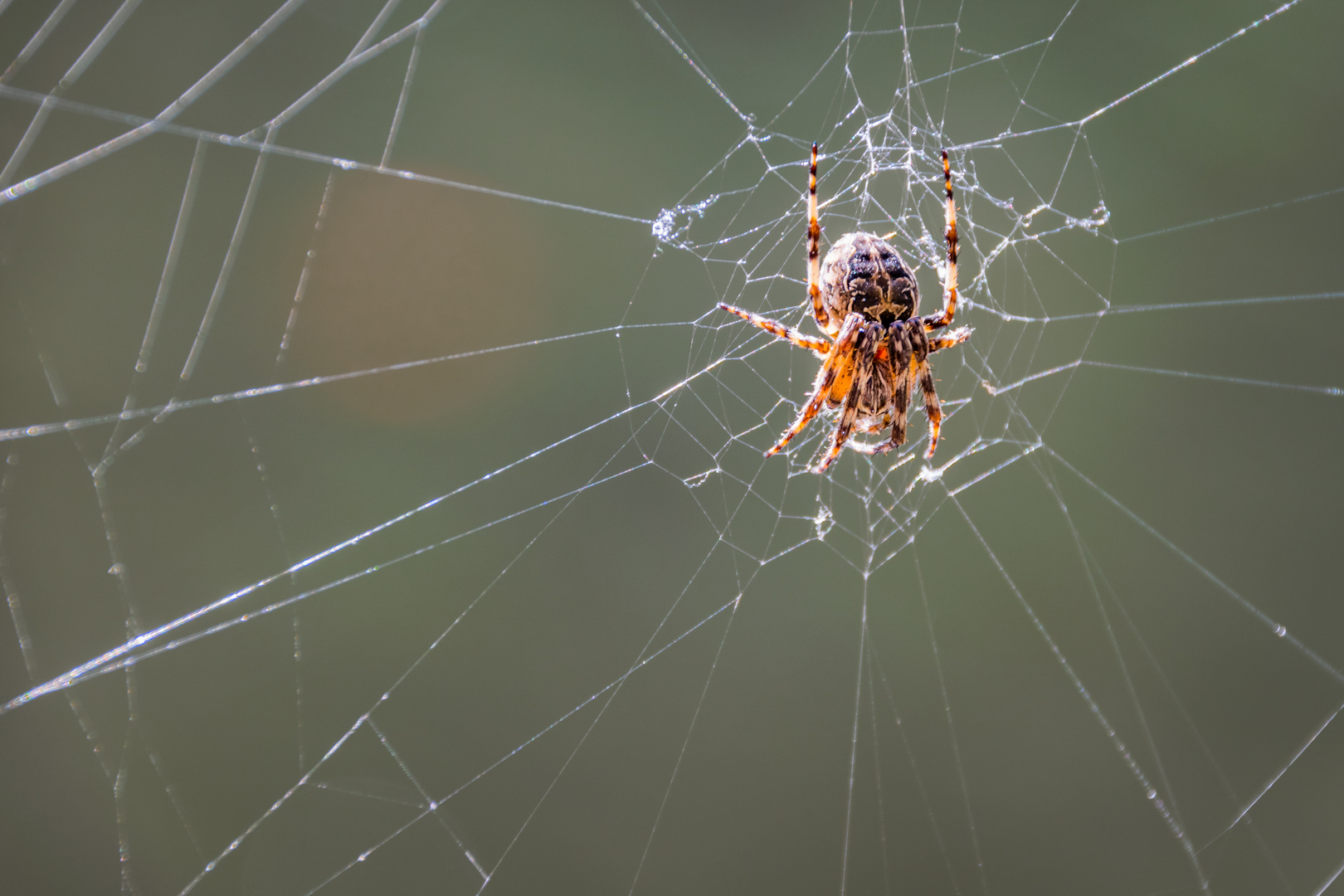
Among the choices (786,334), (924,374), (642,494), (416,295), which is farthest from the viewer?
(642,494)

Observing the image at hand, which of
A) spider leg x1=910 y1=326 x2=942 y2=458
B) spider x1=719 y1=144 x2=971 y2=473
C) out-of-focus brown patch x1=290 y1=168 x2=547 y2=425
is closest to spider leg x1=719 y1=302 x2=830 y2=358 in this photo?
spider x1=719 y1=144 x2=971 y2=473

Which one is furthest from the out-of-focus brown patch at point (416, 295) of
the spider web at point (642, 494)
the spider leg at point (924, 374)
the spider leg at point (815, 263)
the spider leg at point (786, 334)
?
the spider leg at point (924, 374)

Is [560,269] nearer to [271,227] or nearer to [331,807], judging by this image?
[271,227]

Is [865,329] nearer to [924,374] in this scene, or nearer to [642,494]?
[924,374]

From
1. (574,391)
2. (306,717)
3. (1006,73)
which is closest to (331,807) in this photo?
(306,717)

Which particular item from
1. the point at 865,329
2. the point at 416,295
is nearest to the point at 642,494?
the point at 416,295
